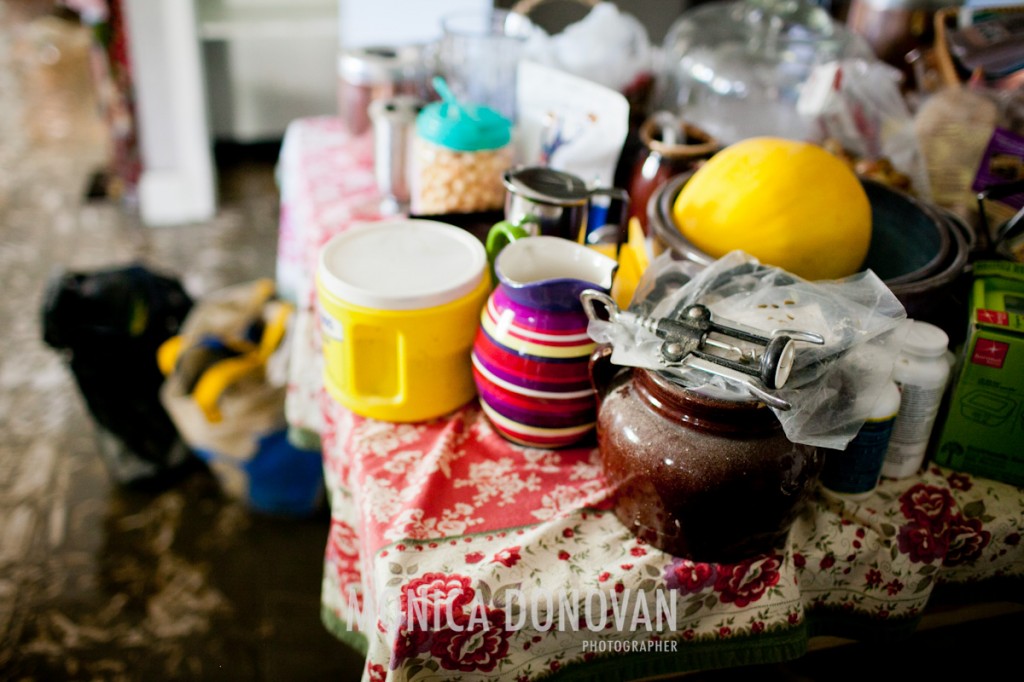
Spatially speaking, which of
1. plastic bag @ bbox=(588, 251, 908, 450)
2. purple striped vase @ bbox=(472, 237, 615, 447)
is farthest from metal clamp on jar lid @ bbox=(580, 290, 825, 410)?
purple striped vase @ bbox=(472, 237, 615, 447)

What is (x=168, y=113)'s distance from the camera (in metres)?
2.53

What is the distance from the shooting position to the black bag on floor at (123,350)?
4.88 feet

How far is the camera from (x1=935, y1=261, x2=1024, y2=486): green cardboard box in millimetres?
739

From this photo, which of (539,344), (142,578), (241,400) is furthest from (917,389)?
(142,578)

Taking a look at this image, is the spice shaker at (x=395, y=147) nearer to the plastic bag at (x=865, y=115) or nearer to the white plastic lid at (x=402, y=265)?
the white plastic lid at (x=402, y=265)

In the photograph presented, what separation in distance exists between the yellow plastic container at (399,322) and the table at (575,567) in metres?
0.03

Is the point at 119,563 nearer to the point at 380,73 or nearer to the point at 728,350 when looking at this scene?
the point at 380,73

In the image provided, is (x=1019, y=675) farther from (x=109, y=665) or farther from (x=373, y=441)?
(x=109, y=665)

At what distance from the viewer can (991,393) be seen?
76 cm

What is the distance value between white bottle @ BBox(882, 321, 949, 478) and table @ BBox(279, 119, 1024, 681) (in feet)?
0.13

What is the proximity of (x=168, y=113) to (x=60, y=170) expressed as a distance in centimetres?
80

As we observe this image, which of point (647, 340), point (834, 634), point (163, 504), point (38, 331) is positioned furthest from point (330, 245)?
point (38, 331)

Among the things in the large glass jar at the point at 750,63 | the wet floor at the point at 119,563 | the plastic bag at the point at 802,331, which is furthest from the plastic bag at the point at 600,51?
the wet floor at the point at 119,563

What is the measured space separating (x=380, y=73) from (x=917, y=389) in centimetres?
103
